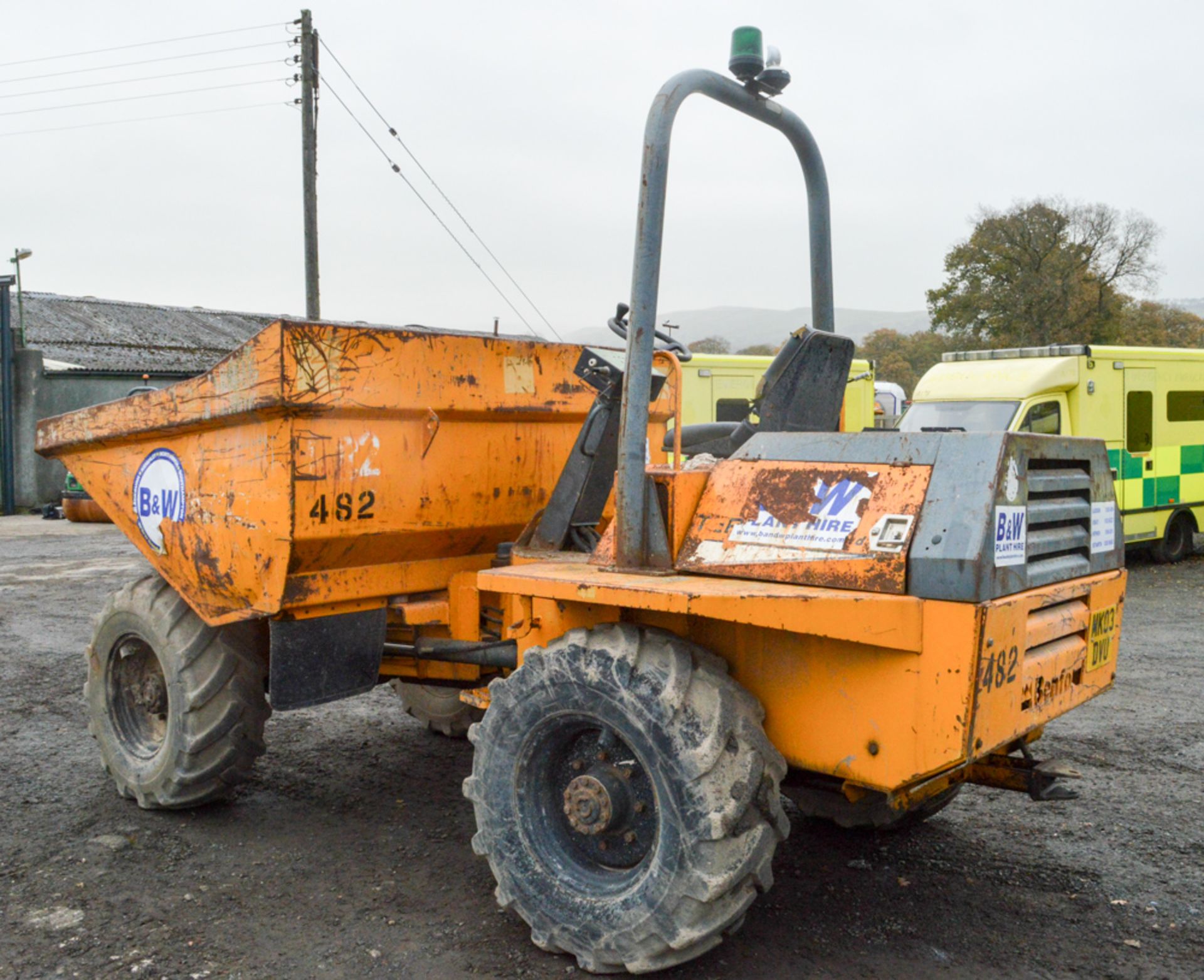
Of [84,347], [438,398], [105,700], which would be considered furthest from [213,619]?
[84,347]

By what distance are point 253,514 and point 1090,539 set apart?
2966 mm

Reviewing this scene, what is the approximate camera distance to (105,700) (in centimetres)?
510

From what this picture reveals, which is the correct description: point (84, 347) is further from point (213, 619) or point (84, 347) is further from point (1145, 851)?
point (1145, 851)

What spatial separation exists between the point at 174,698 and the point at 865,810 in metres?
2.87

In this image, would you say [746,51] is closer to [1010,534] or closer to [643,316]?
[643,316]

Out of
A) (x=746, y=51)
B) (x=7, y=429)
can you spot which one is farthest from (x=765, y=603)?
(x=7, y=429)

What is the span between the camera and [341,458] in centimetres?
413

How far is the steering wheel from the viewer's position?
3887mm

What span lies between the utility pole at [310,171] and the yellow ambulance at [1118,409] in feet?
32.8

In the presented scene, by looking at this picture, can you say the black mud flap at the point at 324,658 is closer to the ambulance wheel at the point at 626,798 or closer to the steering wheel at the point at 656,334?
the ambulance wheel at the point at 626,798

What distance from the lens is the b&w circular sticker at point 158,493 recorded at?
4.60 meters

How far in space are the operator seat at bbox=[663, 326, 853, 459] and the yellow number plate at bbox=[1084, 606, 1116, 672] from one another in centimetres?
110

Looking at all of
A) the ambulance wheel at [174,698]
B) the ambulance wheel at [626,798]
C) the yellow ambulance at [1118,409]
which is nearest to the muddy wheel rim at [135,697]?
the ambulance wheel at [174,698]

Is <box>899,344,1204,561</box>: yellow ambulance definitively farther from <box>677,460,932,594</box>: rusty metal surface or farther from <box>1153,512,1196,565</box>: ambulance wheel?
<box>677,460,932,594</box>: rusty metal surface
